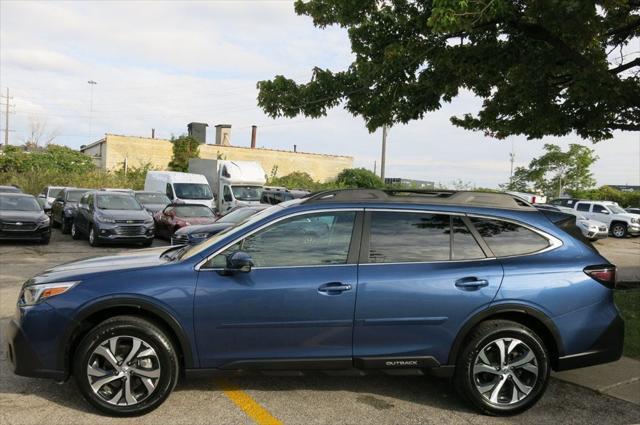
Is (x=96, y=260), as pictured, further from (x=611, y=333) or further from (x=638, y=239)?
(x=638, y=239)

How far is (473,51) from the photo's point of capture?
8.05 metres

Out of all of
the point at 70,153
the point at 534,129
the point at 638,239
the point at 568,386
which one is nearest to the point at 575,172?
the point at 638,239

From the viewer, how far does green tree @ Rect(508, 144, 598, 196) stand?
132 ft

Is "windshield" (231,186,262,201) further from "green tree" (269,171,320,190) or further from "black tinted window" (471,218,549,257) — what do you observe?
"black tinted window" (471,218,549,257)

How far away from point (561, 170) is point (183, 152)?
29.8 metres

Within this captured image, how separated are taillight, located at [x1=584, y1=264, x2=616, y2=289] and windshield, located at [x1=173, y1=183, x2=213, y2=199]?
59.9 feet

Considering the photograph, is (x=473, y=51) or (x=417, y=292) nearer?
(x=417, y=292)

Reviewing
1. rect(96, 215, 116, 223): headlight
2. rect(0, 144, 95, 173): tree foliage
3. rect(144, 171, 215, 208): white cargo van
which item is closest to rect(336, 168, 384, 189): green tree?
rect(0, 144, 95, 173): tree foliage

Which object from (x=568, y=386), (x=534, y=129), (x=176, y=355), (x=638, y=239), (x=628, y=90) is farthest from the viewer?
(x=638, y=239)

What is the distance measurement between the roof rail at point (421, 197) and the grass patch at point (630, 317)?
7.95 feet

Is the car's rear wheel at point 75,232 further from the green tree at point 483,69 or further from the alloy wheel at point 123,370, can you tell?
the alloy wheel at point 123,370

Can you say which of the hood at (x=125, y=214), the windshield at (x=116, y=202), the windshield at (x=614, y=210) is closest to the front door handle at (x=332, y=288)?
the hood at (x=125, y=214)

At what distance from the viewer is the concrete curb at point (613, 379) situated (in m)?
4.52

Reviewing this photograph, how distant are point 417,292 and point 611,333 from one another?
164cm
